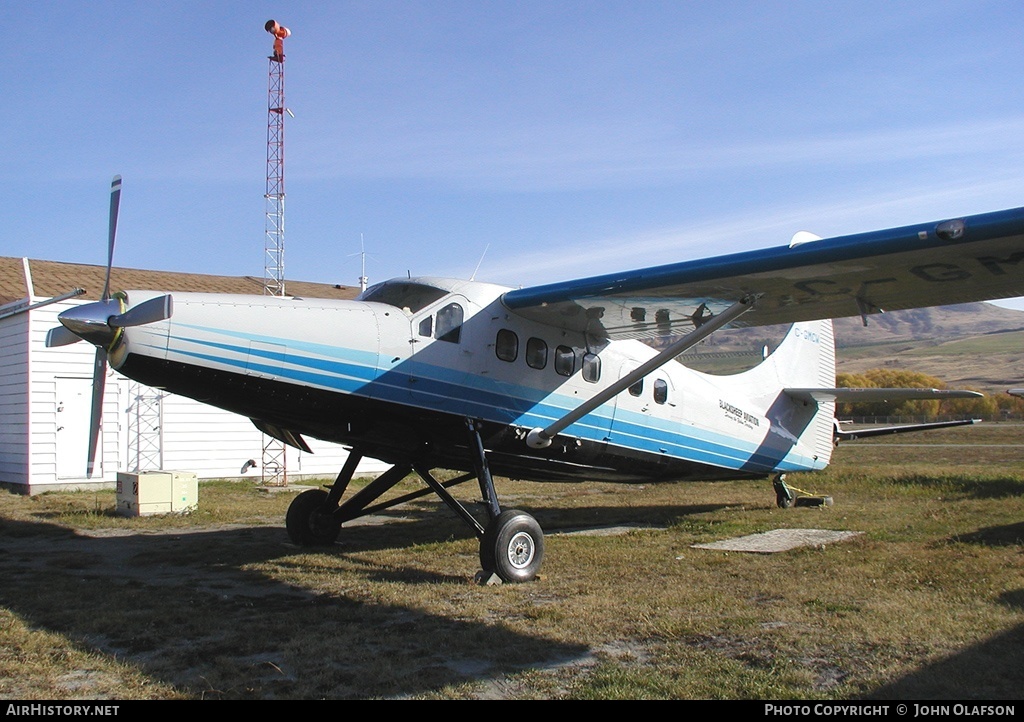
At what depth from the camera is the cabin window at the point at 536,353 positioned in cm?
1014

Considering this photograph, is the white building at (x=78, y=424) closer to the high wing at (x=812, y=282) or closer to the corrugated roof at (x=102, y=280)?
the corrugated roof at (x=102, y=280)

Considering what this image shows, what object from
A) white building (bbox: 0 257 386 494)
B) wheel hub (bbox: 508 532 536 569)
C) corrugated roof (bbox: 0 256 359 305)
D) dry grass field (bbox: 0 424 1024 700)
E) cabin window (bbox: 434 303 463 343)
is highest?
corrugated roof (bbox: 0 256 359 305)

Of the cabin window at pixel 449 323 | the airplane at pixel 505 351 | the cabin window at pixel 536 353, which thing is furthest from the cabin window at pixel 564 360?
the cabin window at pixel 449 323

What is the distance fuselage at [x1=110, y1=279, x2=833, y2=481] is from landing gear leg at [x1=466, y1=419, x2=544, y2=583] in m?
1.17

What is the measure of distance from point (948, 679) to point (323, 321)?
6.36 meters

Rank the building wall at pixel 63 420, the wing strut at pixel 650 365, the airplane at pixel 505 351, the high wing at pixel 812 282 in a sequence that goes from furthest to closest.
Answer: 1. the building wall at pixel 63 420
2. the wing strut at pixel 650 365
3. the airplane at pixel 505 351
4. the high wing at pixel 812 282

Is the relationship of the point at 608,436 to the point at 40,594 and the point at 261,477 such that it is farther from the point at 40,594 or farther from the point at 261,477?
the point at 261,477

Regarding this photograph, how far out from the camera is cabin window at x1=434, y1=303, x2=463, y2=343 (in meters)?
9.30

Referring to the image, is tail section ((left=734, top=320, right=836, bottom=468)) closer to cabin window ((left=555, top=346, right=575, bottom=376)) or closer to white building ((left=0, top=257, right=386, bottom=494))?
cabin window ((left=555, top=346, right=575, bottom=376))

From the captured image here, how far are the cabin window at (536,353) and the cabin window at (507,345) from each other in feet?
0.66

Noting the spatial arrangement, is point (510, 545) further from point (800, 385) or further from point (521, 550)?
point (800, 385)

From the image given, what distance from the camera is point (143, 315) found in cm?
741

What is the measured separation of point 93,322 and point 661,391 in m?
7.72

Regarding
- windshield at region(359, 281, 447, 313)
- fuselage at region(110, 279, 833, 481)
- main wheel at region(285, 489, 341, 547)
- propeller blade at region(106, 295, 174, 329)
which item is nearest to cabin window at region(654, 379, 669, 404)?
fuselage at region(110, 279, 833, 481)
